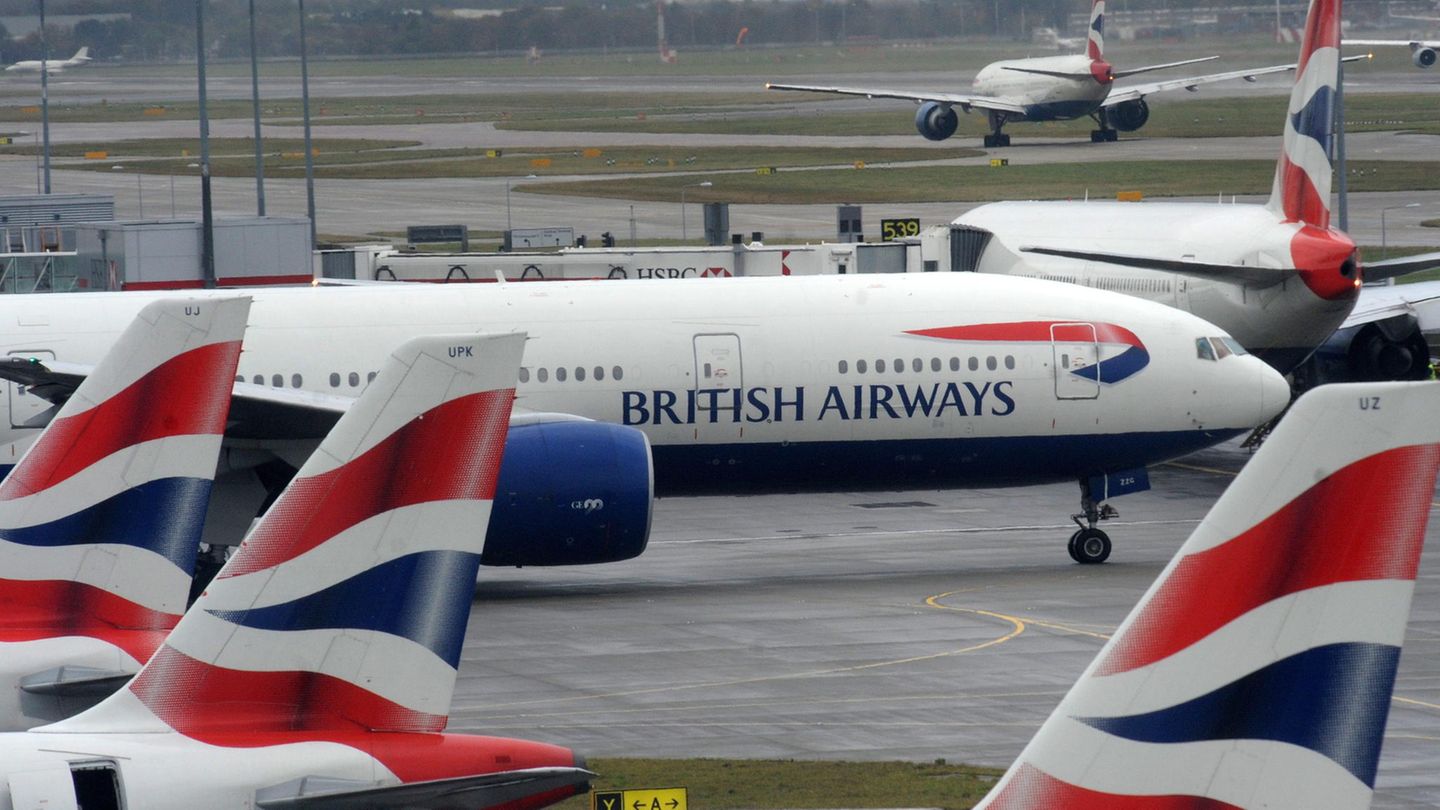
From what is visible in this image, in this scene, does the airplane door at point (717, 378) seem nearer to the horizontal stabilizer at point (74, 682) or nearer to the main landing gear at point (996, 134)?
the horizontal stabilizer at point (74, 682)

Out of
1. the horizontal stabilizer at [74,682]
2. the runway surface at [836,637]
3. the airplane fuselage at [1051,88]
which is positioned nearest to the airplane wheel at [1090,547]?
the runway surface at [836,637]

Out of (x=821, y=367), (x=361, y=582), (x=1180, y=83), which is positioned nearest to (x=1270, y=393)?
(x=821, y=367)

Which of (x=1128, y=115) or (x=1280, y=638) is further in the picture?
(x=1128, y=115)

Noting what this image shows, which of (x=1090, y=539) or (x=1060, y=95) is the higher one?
(x=1060, y=95)

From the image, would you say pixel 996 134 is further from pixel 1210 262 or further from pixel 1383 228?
pixel 1210 262

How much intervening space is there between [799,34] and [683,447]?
383 feet

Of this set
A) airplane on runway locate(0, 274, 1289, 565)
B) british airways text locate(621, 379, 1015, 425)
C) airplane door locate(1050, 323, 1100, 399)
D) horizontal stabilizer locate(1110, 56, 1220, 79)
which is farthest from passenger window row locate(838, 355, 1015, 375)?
horizontal stabilizer locate(1110, 56, 1220, 79)

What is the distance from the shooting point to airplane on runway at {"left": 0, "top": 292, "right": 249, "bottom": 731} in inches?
531

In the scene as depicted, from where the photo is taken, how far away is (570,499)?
2642 cm

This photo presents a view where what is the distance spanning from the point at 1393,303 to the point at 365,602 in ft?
123

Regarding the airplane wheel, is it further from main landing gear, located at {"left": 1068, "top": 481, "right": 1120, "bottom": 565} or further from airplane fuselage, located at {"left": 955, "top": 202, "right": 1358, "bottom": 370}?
airplane fuselage, located at {"left": 955, "top": 202, "right": 1358, "bottom": 370}

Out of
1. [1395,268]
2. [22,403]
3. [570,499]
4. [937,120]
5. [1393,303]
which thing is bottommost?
[570,499]

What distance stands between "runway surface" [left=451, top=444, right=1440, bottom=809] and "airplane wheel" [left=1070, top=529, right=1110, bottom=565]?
0.84ft

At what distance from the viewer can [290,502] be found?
11.3 meters
